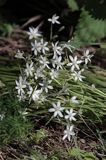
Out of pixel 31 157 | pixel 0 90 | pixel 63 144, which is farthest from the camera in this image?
pixel 0 90

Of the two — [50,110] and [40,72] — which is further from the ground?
[40,72]

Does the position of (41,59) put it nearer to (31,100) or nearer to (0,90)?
(31,100)

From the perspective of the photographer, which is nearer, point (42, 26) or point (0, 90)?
point (0, 90)

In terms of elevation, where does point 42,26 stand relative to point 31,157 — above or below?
above

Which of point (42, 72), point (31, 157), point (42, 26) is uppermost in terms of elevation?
point (42, 26)

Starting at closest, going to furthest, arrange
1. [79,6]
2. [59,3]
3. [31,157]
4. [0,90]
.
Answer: [31,157]
[0,90]
[79,6]
[59,3]

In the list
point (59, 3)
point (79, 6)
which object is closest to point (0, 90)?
point (79, 6)

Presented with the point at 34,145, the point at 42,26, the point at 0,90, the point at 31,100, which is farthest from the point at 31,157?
the point at 42,26
